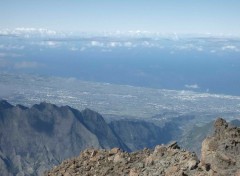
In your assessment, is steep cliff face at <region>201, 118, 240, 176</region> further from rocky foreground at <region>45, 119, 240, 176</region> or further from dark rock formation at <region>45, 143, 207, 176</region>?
dark rock formation at <region>45, 143, 207, 176</region>

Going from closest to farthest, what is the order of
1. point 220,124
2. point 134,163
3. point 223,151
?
point 223,151 < point 220,124 < point 134,163

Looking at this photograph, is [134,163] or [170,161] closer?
[170,161]

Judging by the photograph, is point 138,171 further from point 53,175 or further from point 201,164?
point 53,175

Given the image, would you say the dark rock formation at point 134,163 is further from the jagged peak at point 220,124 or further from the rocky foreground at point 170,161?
Answer: the jagged peak at point 220,124

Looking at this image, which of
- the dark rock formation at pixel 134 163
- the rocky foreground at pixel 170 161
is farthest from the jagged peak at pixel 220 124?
the dark rock formation at pixel 134 163

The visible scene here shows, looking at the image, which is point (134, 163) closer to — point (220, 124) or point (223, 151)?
point (220, 124)

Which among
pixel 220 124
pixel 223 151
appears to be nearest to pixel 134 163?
pixel 220 124

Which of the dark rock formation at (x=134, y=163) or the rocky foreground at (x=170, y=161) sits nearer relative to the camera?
the rocky foreground at (x=170, y=161)
